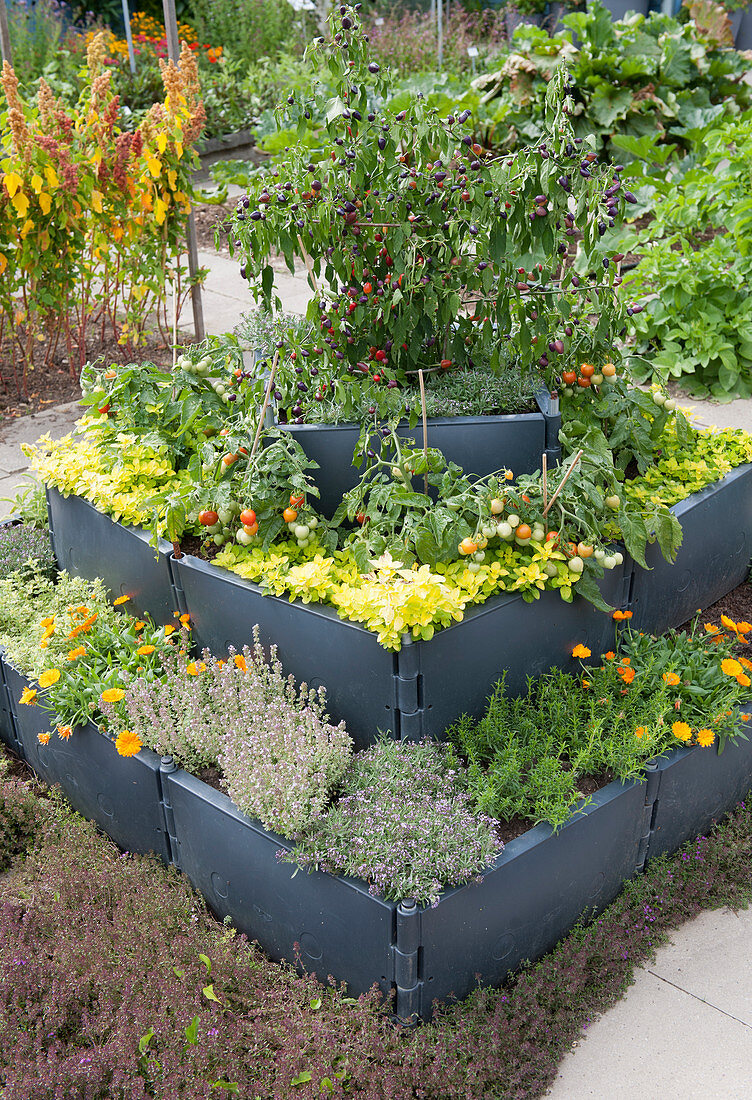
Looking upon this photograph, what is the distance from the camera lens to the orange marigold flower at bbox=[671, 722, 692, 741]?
8.64 ft

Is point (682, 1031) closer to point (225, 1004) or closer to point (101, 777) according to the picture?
point (225, 1004)

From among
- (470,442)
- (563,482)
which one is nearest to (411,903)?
(563,482)

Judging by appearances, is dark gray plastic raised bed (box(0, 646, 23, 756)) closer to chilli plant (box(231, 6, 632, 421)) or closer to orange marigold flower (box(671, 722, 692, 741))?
chilli plant (box(231, 6, 632, 421))

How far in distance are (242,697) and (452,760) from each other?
0.57 meters

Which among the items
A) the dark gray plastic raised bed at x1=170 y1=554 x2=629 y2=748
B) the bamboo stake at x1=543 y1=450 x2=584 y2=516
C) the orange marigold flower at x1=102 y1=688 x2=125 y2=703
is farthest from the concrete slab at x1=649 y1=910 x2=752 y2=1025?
the orange marigold flower at x1=102 y1=688 x2=125 y2=703

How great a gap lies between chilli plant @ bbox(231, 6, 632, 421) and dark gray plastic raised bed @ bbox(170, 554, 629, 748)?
0.65 m

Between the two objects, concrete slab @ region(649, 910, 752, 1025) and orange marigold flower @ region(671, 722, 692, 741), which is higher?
orange marigold flower @ region(671, 722, 692, 741)

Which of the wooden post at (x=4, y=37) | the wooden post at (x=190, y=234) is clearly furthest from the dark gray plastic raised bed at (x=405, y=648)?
the wooden post at (x=4, y=37)

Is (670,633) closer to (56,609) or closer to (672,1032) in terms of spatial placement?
(672,1032)

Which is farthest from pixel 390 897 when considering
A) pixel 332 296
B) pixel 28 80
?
pixel 28 80

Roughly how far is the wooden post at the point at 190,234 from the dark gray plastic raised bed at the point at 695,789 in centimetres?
419

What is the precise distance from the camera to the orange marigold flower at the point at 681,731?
104 inches

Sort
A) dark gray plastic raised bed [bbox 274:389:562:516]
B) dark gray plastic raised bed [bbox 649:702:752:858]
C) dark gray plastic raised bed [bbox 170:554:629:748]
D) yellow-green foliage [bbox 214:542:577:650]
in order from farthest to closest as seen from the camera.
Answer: dark gray plastic raised bed [bbox 274:389:562:516], dark gray plastic raised bed [bbox 649:702:752:858], dark gray plastic raised bed [bbox 170:554:629:748], yellow-green foliage [bbox 214:542:577:650]

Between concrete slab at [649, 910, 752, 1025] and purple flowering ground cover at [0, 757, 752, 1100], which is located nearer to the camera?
purple flowering ground cover at [0, 757, 752, 1100]
